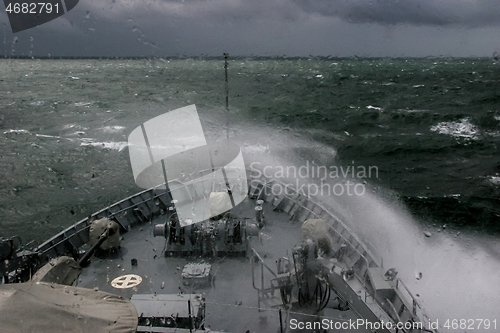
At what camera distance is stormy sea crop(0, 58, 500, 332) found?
2443 cm

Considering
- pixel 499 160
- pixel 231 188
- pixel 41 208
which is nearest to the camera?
pixel 231 188

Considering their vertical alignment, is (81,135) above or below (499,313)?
above

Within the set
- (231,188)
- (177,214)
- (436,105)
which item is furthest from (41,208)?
(436,105)

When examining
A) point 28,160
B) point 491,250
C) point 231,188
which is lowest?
point 491,250

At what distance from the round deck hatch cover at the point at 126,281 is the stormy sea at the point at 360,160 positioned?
687 cm

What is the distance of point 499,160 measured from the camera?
46.2m

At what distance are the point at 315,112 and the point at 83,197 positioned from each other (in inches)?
2116

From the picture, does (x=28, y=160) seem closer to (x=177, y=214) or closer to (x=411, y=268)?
(x=177, y=214)

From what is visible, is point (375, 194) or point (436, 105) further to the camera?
point (436, 105)

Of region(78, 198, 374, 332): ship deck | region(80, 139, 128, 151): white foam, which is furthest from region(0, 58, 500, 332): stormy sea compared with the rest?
region(78, 198, 374, 332): ship deck
